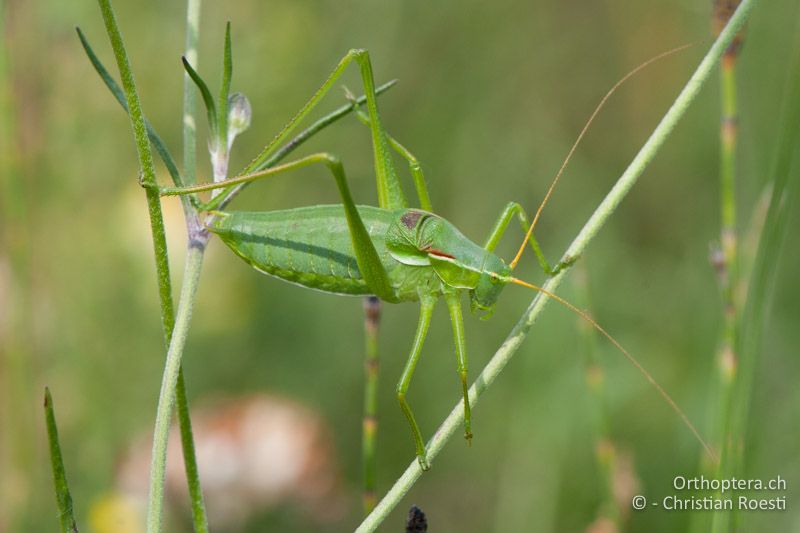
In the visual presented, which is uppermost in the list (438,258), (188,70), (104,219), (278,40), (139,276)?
(278,40)

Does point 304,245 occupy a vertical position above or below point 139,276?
below

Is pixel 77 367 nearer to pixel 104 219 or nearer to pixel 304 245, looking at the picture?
pixel 104 219

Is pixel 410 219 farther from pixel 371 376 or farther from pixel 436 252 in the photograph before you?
pixel 371 376

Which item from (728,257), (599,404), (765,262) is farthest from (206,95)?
(599,404)

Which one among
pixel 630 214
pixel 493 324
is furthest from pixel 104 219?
pixel 630 214

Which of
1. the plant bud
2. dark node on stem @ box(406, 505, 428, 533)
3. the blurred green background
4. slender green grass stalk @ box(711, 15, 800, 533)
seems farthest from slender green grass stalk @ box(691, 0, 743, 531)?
the plant bud

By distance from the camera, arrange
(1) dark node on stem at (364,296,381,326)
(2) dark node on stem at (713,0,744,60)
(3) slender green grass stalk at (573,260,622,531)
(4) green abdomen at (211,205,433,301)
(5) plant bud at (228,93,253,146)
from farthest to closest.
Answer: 1. (3) slender green grass stalk at (573,260,622,531)
2. (1) dark node on stem at (364,296,381,326)
3. (2) dark node on stem at (713,0,744,60)
4. (4) green abdomen at (211,205,433,301)
5. (5) plant bud at (228,93,253,146)

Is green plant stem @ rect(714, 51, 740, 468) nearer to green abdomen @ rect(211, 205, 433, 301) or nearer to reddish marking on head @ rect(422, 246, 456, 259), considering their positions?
reddish marking on head @ rect(422, 246, 456, 259)

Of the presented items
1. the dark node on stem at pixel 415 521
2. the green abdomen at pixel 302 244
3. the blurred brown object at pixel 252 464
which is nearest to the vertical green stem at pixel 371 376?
the green abdomen at pixel 302 244
